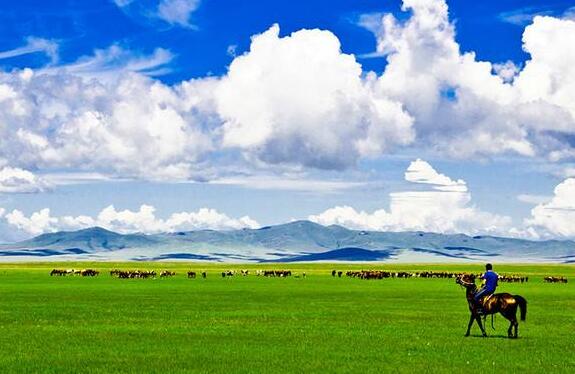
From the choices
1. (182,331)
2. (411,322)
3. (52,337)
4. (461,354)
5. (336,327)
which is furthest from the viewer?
(411,322)

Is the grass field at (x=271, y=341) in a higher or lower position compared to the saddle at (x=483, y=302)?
lower

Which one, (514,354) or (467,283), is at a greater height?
(467,283)

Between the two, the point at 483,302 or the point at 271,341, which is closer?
the point at 271,341

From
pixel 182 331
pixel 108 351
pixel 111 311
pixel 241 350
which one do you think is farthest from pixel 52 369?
pixel 111 311

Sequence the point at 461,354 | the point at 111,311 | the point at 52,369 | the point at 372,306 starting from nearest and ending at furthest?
1. the point at 52,369
2. the point at 461,354
3. the point at 111,311
4. the point at 372,306

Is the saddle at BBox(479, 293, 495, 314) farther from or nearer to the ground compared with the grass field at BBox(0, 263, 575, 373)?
farther from the ground

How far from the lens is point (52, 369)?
22188 mm

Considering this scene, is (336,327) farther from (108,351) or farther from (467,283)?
(108,351)

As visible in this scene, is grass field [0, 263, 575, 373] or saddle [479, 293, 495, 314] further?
saddle [479, 293, 495, 314]

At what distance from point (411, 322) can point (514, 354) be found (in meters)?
12.4

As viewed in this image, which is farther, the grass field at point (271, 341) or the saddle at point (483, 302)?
the saddle at point (483, 302)

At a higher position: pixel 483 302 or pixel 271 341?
pixel 483 302

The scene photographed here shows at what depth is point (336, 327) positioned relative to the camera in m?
35.1

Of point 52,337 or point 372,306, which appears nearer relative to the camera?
point 52,337
